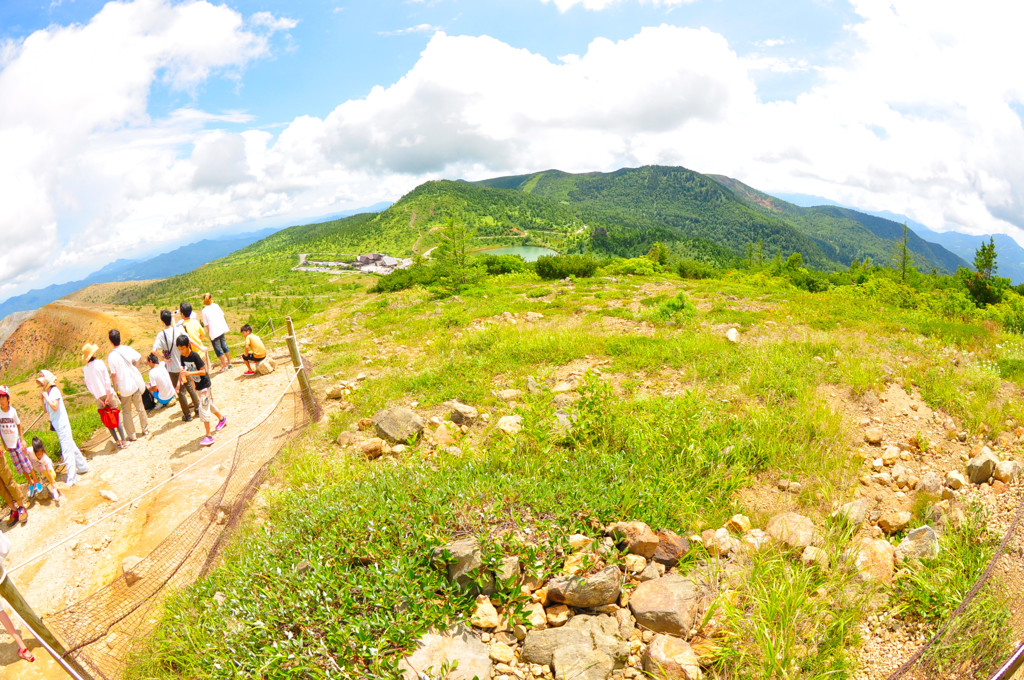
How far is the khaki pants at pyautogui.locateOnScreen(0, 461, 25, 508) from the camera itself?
19.6 feet

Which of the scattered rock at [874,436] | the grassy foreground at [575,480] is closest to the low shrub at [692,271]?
the grassy foreground at [575,480]

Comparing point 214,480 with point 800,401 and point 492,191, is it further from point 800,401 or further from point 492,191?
point 492,191

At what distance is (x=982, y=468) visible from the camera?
4.91 meters

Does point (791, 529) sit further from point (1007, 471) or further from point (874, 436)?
point (874, 436)

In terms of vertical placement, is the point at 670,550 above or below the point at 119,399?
below

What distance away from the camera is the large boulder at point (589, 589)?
372 centimetres

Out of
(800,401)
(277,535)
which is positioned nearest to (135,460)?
(277,535)

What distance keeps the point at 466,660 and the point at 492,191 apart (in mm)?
154922

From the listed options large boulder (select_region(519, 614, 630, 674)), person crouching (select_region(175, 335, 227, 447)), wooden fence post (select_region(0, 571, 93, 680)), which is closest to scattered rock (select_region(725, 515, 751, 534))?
large boulder (select_region(519, 614, 630, 674))

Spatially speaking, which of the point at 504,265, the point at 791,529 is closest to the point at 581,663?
the point at 791,529

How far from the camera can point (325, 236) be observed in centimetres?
10194

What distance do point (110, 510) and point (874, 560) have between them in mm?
9657

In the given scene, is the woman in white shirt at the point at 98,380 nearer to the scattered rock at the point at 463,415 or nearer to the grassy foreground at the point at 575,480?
the grassy foreground at the point at 575,480

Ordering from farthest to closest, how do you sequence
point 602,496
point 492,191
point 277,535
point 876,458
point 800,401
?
point 492,191
point 800,401
point 876,458
point 602,496
point 277,535
